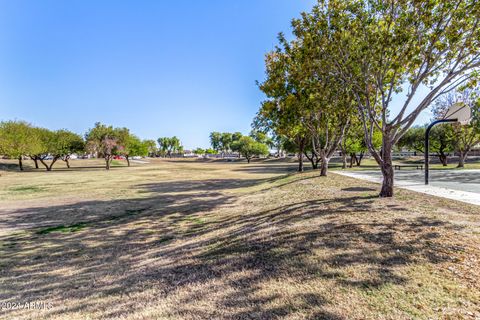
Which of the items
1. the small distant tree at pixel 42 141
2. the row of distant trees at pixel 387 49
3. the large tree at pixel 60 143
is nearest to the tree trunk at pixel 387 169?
the row of distant trees at pixel 387 49

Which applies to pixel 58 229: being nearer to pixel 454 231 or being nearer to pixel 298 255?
pixel 298 255

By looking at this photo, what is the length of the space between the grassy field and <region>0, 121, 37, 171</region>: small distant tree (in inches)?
1631

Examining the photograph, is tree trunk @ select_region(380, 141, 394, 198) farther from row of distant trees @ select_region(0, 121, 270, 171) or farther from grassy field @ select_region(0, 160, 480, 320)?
row of distant trees @ select_region(0, 121, 270, 171)

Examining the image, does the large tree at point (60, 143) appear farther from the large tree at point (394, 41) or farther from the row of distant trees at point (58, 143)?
the large tree at point (394, 41)

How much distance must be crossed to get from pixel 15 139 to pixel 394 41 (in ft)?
174

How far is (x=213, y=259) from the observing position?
17.9 feet

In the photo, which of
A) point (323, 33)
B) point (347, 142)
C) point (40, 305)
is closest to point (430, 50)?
point (323, 33)

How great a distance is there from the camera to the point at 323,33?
10164 millimetres

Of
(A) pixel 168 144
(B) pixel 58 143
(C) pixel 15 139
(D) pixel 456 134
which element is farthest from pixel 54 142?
(A) pixel 168 144

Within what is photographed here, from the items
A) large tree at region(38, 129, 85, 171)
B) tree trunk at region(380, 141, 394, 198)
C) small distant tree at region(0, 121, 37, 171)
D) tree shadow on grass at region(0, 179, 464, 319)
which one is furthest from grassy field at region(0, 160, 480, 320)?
large tree at region(38, 129, 85, 171)

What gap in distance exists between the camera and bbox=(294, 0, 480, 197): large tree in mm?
8188

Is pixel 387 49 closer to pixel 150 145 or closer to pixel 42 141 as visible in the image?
pixel 42 141

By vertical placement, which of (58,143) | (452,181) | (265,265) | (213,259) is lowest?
(213,259)

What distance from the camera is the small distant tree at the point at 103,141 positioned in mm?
50156
